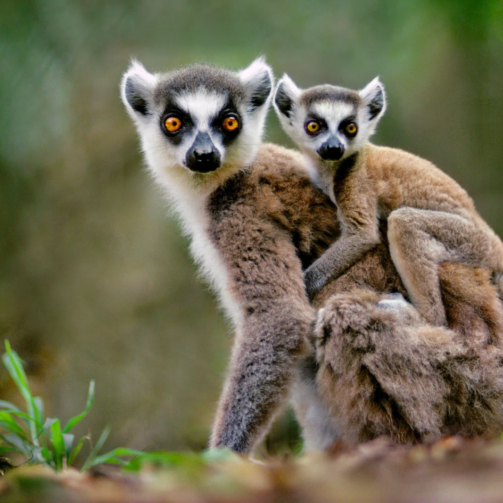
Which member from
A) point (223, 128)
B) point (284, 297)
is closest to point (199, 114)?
point (223, 128)

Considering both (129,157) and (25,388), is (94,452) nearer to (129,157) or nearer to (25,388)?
(25,388)

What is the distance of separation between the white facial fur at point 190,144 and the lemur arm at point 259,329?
0.74ft

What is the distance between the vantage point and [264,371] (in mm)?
4273

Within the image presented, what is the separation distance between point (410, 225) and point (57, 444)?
11.0ft

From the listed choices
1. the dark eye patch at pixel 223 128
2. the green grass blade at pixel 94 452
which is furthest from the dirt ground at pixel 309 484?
the dark eye patch at pixel 223 128

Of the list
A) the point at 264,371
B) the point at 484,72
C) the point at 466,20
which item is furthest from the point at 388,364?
the point at 484,72

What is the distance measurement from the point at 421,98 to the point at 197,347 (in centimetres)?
657

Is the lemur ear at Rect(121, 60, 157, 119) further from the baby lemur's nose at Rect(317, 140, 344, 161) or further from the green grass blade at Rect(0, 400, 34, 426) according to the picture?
the green grass blade at Rect(0, 400, 34, 426)

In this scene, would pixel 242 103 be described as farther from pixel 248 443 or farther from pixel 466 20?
pixel 466 20

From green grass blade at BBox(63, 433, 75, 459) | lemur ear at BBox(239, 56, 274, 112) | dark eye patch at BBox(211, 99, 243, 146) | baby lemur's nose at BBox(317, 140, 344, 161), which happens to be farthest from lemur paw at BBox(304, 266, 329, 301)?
green grass blade at BBox(63, 433, 75, 459)

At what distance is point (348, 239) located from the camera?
477 cm

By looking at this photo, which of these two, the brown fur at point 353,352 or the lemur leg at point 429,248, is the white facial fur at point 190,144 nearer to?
the brown fur at point 353,352

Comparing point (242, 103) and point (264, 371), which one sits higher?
point (242, 103)

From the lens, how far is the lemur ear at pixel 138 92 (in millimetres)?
5539
